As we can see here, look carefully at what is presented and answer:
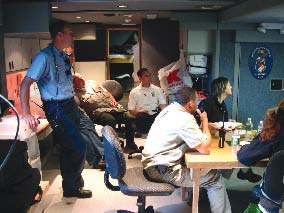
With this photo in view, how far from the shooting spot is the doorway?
29.1 feet

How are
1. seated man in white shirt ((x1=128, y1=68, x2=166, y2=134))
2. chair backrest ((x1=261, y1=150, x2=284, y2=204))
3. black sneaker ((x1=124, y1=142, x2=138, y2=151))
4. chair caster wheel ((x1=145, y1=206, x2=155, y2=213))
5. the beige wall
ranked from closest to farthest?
chair backrest ((x1=261, y1=150, x2=284, y2=204))
chair caster wheel ((x1=145, y1=206, x2=155, y2=213))
seated man in white shirt ((x1=128, y1=68, x2=166, y2=134))
black sneaker ((x1=124, y1=142, x2=138, y2=151))
the beige wall

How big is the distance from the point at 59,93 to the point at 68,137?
1.37ft

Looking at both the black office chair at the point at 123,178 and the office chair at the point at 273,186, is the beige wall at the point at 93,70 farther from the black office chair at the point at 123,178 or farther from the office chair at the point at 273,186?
the office chair at the point at 273,186

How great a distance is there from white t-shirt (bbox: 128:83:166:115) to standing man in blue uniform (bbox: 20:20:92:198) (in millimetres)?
1563

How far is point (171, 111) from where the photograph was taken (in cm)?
284

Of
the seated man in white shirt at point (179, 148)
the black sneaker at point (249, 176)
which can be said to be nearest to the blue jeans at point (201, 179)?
the seated man in white shirt at point (179, 148)

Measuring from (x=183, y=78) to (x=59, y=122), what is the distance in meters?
2.50

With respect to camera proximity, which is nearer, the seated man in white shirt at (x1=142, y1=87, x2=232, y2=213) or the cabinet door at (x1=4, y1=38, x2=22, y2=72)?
the seated man in white shirt at (x1=142, y1=87, x2=232, y2=213)

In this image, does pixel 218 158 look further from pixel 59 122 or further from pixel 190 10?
pixel 190 10

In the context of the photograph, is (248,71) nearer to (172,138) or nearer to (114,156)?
(172,138)

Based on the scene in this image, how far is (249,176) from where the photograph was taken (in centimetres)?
381

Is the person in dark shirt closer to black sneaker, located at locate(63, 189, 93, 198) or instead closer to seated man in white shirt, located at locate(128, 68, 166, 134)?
seated man in white shirt, located at locate(128, 68, 166, 134)

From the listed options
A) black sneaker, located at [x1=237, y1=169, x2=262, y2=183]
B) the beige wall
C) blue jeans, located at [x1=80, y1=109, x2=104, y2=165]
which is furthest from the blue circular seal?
the beige wall

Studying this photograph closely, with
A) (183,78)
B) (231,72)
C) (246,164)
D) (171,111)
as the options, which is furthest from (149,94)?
(246,164)
